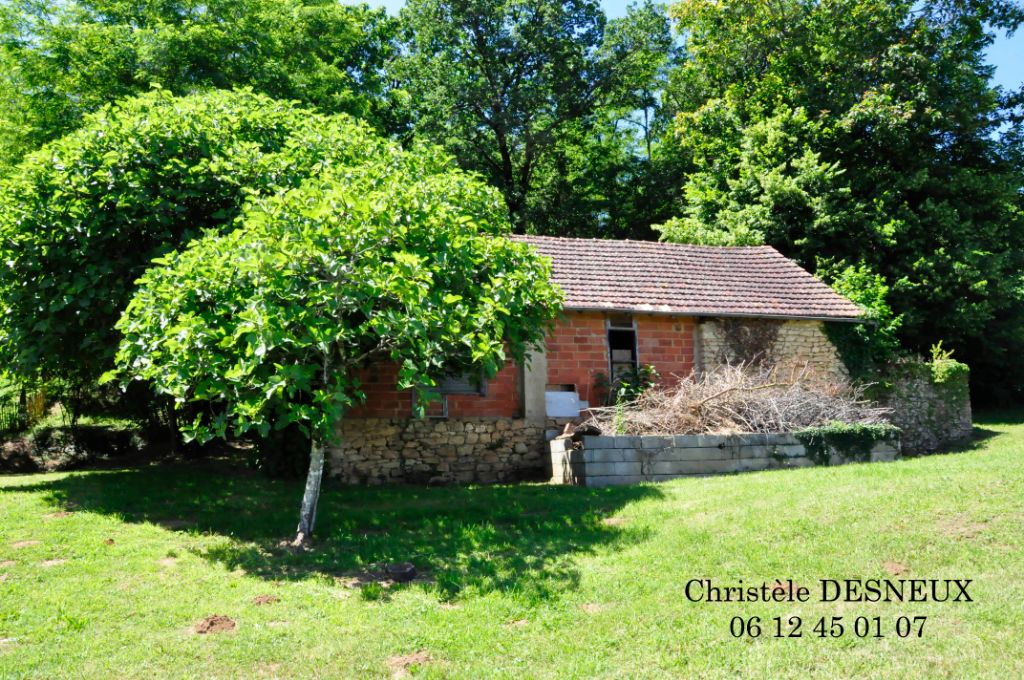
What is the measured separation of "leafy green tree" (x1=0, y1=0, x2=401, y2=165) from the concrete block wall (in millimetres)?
→ 11019

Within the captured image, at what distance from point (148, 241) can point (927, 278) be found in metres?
19.4

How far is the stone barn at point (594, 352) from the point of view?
14.6 meters

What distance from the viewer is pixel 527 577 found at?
785 centimetres

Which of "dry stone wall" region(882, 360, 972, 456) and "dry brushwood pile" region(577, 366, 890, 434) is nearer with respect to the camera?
"dry brushwood pile" region(577, 366, 890, 434)

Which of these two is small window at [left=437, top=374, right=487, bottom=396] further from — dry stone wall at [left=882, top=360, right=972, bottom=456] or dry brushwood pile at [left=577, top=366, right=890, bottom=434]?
dry stone wall at [left=882, top=360, right=972, bottom=456]

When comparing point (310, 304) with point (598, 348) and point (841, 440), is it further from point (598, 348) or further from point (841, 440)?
point (841, 440)

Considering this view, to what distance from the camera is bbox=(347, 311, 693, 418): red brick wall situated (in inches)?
581

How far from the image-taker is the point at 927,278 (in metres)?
21.8

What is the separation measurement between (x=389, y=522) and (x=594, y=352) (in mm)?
6774

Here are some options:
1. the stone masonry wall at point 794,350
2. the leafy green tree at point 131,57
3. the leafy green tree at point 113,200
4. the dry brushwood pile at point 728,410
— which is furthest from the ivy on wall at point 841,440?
the leafy green tree at point 131,57

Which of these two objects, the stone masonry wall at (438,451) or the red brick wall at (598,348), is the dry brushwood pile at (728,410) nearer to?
the red brick wall at (598,348)

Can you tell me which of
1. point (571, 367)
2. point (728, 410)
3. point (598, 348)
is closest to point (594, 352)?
point (598, 348)

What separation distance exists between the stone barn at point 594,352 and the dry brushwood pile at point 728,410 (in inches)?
49.6

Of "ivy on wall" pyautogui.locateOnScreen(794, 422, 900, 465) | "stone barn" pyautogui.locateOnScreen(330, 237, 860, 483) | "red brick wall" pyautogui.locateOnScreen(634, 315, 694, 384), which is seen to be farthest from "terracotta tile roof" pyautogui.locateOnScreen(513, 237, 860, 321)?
"ivy on wall" pyautogui.locateOnScreen(794, 422, 900, 465)
